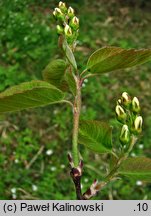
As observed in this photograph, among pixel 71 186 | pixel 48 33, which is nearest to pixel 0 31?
pixel 48 33

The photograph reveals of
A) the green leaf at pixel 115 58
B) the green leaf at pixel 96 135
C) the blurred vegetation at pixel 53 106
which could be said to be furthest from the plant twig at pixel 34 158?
the green leaf at pixel 115 58

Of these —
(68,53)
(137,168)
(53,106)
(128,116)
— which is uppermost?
(53,106)

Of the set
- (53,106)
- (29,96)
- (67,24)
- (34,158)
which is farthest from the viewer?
(53,106)

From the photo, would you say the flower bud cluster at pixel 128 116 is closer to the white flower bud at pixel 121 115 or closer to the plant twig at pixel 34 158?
the white flower bud at pixel 121 115

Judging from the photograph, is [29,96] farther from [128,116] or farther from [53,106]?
[53,106]

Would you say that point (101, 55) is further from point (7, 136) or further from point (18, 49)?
point (18, 49)

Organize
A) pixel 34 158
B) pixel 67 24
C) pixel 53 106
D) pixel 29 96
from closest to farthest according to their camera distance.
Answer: pixel 29 96 < pixel 67 24 < pixel 34 158 < pixel 53 106

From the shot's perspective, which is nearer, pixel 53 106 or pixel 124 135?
pixel 124 135

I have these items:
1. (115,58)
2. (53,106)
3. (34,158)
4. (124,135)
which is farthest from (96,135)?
(53,106)
